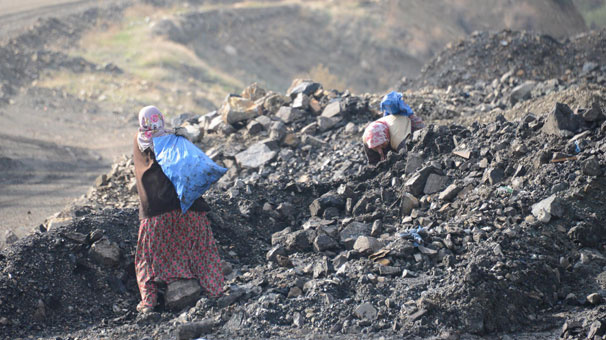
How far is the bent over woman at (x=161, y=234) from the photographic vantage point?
16.8 feet

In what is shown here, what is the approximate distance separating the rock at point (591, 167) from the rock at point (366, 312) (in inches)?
92.3

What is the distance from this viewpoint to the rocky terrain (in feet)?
14.7

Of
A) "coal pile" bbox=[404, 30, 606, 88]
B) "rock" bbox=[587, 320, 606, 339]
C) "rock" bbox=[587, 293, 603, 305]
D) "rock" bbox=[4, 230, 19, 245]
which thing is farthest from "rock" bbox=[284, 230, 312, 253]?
"coal pile" bbox=[404, 30, 606, 88]

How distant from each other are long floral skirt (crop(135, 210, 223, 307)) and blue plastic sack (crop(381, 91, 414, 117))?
2.44 m

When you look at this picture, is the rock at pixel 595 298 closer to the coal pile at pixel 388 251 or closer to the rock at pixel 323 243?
the coal pile at pixel 388 251

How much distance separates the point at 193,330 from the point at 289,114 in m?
4.53

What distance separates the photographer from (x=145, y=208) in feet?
16.9

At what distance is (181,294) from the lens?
5.08 metres

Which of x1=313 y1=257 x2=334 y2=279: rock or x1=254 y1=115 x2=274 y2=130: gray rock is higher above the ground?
x1=254 y1=115 x2=274 y2=130: gray rock

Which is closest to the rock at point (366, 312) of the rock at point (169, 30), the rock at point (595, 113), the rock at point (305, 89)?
the rock at point (595, 113)

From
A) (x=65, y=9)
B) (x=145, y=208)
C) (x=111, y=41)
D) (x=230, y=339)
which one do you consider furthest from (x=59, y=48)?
(x=230, y=339)

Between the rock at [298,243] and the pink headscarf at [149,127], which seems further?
the rock at [298,243]

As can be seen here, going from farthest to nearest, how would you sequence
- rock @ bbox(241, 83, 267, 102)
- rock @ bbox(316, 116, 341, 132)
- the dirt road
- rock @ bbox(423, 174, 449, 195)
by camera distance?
the dirt road
rock @ bbox(241, 83, 267, 102)
rock @ bbox(316, 116, 341, 132)
rock @ bbox(423, 174, 449, 195)

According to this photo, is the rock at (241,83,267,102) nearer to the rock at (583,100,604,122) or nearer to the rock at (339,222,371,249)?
the rock at (339,222,371,249)
